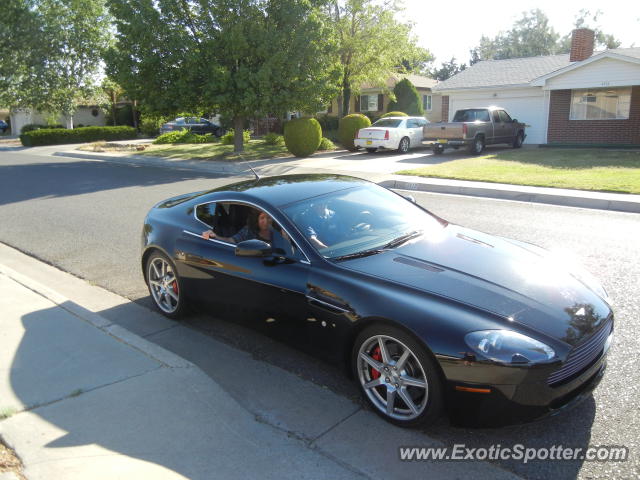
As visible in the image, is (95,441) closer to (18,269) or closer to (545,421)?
(545,421)

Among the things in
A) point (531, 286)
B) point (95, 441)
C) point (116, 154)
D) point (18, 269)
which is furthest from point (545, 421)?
point (116, 154)

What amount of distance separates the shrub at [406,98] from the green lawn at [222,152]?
12.6m

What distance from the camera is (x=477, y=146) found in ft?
68.6

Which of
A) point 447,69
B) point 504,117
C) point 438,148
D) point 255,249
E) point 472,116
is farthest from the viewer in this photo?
point 447,69

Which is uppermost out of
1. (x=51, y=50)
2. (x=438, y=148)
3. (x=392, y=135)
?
(x=51, y=50)

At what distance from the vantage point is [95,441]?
10.2ft

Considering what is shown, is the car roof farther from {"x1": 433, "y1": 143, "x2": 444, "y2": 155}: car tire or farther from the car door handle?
{"x1": 433, "y1": 143, "x2": 444, "y2": 155}: car tire

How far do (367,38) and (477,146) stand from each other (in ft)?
43.6

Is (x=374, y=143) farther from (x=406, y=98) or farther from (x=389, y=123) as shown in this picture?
(x=406, y=98)

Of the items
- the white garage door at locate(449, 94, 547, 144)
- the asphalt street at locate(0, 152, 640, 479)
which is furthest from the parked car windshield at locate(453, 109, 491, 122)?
the asphalt street at locate(0, 152, 640, 479)

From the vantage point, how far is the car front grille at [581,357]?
9.75 feet

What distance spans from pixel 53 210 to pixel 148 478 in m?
10.1

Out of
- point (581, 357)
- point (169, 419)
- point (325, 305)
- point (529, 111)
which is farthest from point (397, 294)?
Result: point (529, 111)

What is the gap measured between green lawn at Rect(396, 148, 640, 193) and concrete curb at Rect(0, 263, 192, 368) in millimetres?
10935
